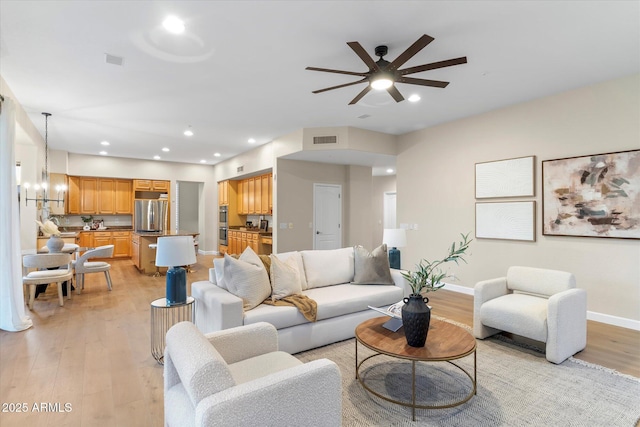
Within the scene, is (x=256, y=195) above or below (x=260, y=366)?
above

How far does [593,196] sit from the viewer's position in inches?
159

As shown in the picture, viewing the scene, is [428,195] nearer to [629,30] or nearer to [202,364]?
[629,30]

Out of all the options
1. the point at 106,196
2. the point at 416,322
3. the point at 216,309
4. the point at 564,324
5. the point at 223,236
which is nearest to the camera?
the point at 416,322

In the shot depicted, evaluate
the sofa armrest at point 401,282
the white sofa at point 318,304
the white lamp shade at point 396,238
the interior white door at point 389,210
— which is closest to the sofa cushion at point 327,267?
the white sofa at point 318,304

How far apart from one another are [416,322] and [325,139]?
443 cm

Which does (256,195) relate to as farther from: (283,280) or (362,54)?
(362,54)

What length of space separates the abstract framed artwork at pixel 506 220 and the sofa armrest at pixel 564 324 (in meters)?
1.74

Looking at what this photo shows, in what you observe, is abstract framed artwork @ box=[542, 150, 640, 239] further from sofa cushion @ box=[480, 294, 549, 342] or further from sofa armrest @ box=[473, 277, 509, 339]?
sofa armrest @ box=[473, 277, 509, 339]

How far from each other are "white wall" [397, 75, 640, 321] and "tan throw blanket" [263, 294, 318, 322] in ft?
11.3

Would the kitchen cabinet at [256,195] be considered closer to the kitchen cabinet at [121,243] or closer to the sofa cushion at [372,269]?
the kitchen cabinet at [121,243]

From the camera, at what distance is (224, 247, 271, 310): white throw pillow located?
296 cm

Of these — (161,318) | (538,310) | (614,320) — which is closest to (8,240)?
(161,318)

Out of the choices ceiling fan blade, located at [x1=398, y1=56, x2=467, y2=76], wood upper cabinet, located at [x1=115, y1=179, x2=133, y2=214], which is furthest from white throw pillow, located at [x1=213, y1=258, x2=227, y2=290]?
wood upper cabinet, located at [x1=115, y1=179, x2=133, y2=214]

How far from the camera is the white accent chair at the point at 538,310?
2.85 meters
